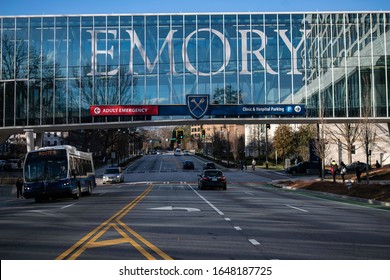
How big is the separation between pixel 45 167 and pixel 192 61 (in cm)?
2467

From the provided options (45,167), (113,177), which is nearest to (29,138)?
(113,177)

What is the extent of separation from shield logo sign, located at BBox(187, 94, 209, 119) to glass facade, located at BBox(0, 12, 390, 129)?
2.38 ft

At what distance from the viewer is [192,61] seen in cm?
4656

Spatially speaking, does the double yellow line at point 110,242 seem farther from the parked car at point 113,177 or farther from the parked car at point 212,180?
the parked car at point 113,177

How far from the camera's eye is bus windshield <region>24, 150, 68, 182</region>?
25.1 m

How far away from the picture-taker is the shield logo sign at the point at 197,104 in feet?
148

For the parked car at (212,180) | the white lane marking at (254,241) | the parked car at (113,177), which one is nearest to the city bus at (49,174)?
the parked car at (212,180)

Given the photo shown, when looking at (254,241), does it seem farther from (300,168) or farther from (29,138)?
(300,168)

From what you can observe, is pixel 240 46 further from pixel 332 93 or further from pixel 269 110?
pixel 332 93

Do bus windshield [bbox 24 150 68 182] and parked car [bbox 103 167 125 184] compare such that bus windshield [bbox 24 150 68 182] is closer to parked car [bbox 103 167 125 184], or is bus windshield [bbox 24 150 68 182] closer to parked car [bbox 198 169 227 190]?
parked car [bbox 198 169 227 190]

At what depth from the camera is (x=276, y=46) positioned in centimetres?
4678

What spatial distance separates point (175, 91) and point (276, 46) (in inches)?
443

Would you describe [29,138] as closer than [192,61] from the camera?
No

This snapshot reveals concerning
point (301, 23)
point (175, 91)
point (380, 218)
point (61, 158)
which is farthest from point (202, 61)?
point (380, 218)
